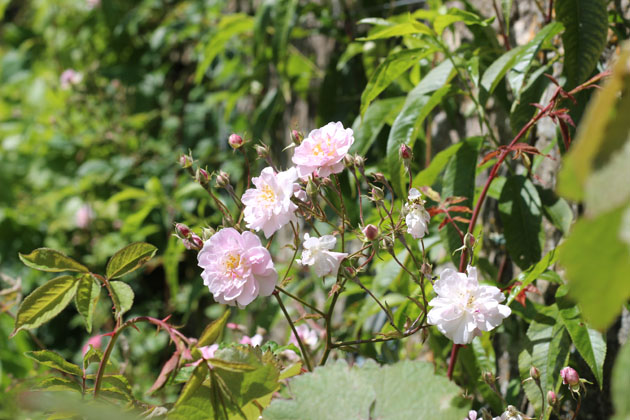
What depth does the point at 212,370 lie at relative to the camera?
0.56 metres

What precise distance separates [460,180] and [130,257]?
19.4 inches

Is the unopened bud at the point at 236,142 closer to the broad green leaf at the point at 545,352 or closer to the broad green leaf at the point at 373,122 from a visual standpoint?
the broad green leaf at the point at 373,122

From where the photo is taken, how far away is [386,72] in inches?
36.5

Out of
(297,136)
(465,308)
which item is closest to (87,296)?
(297,136)

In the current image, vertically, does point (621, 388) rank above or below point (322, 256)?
above

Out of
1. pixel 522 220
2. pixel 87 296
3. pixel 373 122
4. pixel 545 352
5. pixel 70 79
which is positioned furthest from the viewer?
pixel 70 79

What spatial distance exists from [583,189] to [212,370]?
0.41 metres

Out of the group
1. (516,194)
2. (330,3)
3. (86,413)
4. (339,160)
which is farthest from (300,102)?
(86,413)

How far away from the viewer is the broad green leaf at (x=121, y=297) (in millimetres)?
684

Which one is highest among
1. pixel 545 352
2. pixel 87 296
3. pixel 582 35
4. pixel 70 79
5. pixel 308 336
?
pixel 582 35

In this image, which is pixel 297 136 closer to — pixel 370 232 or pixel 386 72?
pixel 370 232

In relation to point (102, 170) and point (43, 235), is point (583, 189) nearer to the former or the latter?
point (102, 170)

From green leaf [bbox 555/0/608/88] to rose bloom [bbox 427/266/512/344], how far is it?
37 centimetres

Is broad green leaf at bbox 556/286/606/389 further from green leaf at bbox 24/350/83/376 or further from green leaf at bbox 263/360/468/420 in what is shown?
green leaf at bbox 24/350/83/376
